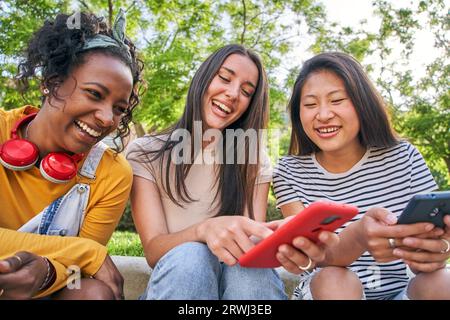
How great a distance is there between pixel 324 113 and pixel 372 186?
0.38 meters

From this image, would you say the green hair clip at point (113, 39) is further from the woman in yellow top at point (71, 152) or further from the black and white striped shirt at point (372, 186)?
the black and white striped shirt at point (372, 186)

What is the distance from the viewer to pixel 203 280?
1445 mm

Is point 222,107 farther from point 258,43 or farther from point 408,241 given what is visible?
point 258,43

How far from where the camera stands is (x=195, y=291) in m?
1.41

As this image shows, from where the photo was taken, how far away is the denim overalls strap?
169 cm

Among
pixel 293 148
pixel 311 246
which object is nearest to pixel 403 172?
pixel 293 148

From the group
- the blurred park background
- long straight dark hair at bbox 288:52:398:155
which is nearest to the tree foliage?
the blurred park background

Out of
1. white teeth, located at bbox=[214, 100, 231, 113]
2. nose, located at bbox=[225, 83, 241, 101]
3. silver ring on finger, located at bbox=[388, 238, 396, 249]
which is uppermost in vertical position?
nose, located at bbox=[225, 83, 241, 101]

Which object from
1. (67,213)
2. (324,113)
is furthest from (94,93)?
(324,113)

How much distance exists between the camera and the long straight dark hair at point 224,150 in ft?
6.91

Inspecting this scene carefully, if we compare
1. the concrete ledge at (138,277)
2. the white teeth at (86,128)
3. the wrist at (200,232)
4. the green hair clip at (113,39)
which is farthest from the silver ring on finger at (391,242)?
the green hair clip at (113,39)

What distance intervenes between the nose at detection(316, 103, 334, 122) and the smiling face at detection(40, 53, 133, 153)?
0.83 m

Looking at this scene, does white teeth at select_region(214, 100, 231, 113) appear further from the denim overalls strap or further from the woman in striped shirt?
the denim overalls strap
